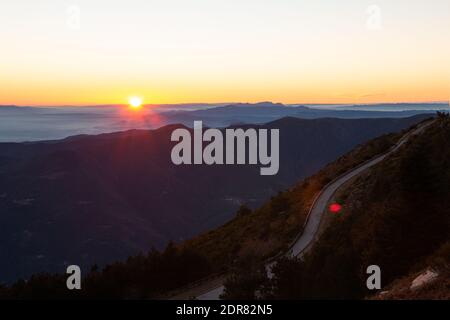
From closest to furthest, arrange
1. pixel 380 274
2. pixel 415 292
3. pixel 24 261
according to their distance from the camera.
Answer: pixel 415 292
pixel 380 274
pixel 24 261

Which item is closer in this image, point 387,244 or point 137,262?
point 387,244

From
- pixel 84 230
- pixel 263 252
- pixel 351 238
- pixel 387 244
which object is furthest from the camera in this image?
pixel 84 230

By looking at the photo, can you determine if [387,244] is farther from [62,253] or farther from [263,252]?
[62,253]

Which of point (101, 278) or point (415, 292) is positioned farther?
point (101, 278)

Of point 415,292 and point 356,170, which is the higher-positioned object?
point 356,170

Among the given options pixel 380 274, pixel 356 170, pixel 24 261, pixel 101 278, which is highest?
pixel 356 170
